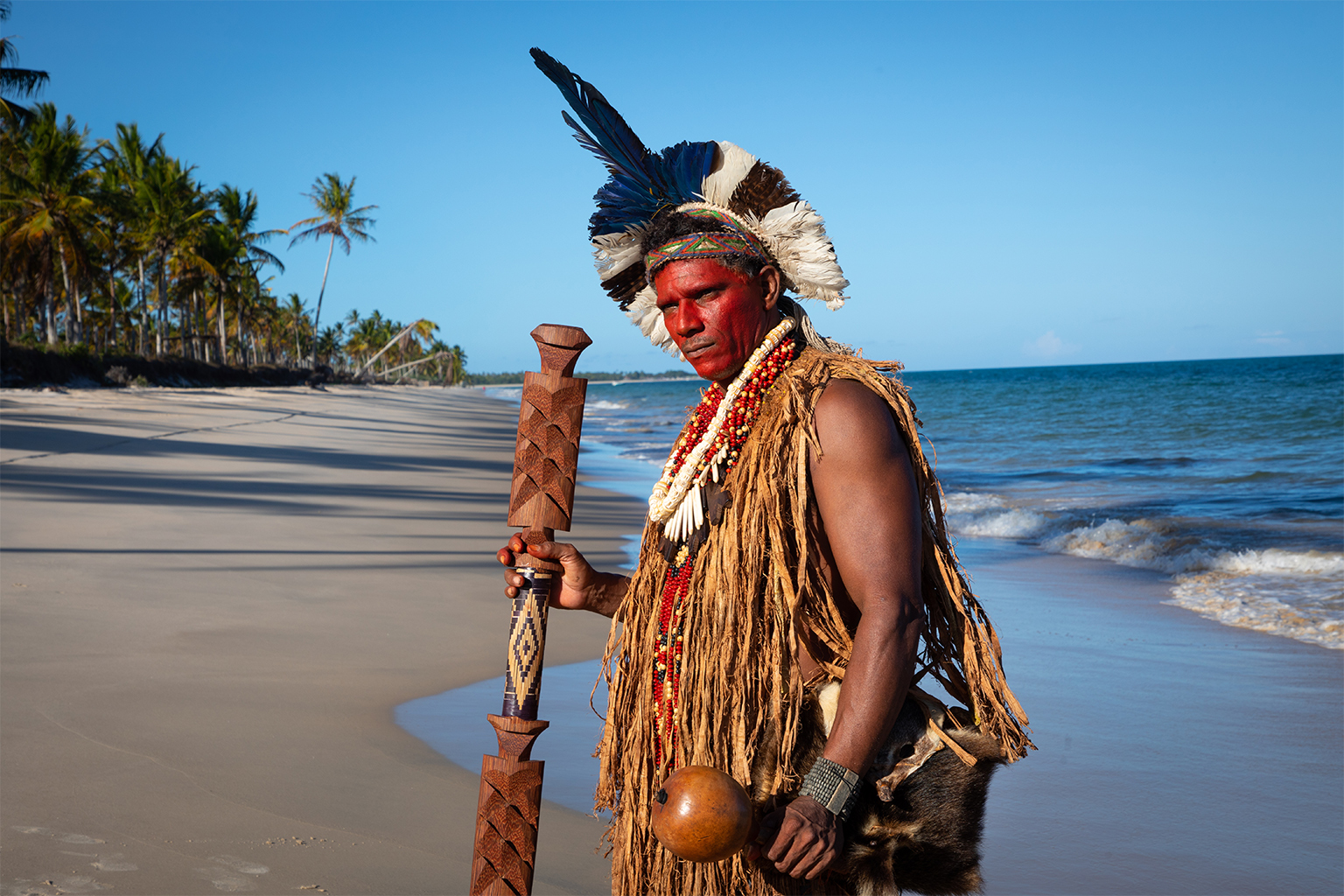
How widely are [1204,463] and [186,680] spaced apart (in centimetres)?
1916

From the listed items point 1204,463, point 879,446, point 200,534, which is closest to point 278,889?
point 879,446

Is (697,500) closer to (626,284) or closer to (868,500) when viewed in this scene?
(868,500)

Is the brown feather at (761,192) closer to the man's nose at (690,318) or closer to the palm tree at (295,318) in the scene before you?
the man's nose at (690,318)

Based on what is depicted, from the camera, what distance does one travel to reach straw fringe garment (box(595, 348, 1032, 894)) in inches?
64.4

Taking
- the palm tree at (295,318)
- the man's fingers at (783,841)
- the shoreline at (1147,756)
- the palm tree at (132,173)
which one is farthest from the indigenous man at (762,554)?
the palm tree at (295,318)

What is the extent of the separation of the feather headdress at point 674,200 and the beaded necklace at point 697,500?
0.12 meters

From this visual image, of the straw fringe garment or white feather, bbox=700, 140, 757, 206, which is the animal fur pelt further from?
white feather, bbox=700, 140, 757, 206

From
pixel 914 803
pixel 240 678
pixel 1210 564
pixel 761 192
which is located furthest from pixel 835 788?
pixel 1210 564

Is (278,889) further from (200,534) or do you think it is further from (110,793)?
(200,534)

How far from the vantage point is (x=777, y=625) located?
1.64m

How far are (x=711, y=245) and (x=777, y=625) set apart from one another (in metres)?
0.70

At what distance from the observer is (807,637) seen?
5.41 feet

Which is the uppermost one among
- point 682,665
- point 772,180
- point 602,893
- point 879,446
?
point 772,180

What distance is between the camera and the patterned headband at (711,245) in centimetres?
178
